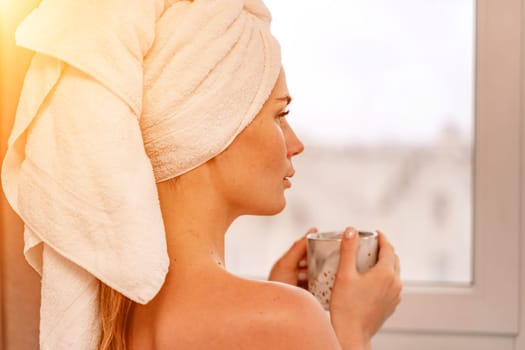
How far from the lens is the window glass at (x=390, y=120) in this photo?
1273mm

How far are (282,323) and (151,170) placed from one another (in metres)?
0.21

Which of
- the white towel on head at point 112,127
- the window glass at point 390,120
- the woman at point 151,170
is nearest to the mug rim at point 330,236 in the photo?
the woman at point 151,170

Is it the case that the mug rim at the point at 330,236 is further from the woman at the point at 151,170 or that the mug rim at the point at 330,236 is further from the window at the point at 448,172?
the window at the point at 448,172

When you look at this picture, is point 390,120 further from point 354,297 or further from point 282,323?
point 282,323

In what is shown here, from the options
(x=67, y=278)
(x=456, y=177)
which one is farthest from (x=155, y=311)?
(x=456, y=177)

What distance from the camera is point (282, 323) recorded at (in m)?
0.73

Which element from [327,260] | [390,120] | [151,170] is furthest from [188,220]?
[390,120]

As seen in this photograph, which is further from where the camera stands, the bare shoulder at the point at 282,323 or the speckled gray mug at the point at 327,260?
the speckled gray mug at the point at 327,260

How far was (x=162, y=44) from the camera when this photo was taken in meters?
0.75

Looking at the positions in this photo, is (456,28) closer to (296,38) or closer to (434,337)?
(296,38)

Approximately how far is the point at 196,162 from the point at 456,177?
0.67 meters

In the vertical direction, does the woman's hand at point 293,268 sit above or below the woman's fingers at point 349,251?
below

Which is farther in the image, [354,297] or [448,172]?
[448,172]

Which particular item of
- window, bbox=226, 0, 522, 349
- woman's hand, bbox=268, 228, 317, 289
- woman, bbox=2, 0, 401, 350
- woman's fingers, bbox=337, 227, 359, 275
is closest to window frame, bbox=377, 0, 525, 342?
window, bbox=226, 0, 522, 349
